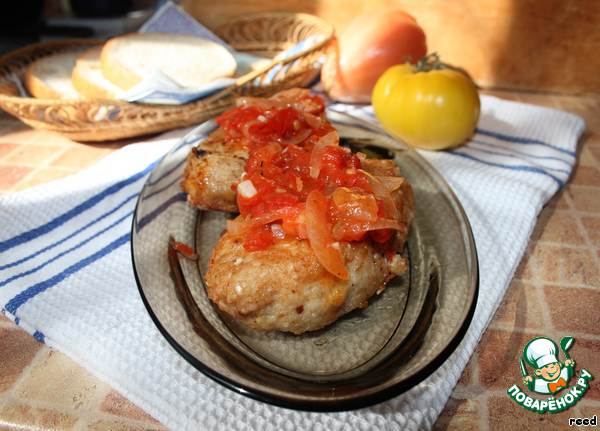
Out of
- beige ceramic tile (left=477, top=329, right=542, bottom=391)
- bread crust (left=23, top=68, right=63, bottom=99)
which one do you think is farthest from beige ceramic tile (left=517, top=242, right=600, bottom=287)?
bread crust (left=23, top=68, right=63, bottom=99)

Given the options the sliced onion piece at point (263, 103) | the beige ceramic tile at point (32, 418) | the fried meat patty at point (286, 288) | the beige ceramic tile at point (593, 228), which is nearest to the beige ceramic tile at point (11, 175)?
the sliced onion piece at point (263, 103)

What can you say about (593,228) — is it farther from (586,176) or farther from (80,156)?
(80,156)

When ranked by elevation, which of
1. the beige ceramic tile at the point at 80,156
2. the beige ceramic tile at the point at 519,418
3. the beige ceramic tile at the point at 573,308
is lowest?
the beige ceramic tile at the point at 573,308

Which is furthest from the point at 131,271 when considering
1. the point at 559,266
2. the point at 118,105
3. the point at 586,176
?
the point at 586,176

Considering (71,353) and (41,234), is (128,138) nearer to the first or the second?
(41,234)

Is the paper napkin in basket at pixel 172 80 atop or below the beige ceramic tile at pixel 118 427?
atop

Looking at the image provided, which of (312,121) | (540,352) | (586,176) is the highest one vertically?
(312,121)

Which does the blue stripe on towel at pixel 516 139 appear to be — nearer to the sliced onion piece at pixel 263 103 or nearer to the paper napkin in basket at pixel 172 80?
the paper napkin in basket at pixel 172 80
